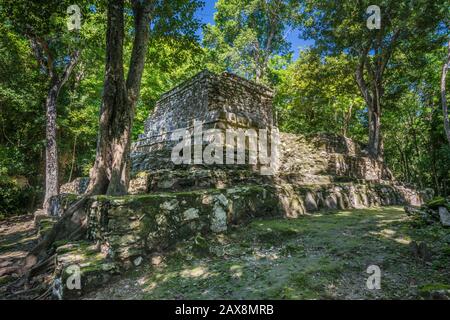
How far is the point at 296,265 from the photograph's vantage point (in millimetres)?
3033

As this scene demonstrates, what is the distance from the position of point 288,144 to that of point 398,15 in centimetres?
690

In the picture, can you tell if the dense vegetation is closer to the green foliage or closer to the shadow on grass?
the green foliage

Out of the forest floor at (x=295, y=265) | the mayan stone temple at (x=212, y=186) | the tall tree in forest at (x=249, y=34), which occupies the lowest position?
the forest floor at (x=295, y=265)

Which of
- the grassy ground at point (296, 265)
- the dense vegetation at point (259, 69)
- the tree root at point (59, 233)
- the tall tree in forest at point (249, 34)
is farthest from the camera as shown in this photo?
the tall tree in forest at point (249, 34)

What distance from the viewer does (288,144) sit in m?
9.66

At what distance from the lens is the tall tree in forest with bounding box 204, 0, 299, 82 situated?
19516 mm

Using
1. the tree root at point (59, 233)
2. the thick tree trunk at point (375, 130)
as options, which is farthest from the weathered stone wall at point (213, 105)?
the thick tree trunk at point (375, 130)

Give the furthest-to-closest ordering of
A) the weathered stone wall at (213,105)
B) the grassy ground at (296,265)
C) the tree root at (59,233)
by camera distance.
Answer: the weathered stone wall at (213,105), the tree root at (59,233), the grassy ground at (296,265)

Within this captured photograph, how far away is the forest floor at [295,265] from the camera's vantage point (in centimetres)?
243

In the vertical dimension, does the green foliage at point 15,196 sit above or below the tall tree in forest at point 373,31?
below

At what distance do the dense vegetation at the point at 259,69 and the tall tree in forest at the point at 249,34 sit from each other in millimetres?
89

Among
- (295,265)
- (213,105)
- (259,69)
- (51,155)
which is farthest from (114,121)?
(259,69)

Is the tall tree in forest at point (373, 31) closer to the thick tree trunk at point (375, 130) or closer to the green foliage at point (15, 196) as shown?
the thick tree trunk at point (375, 130)
